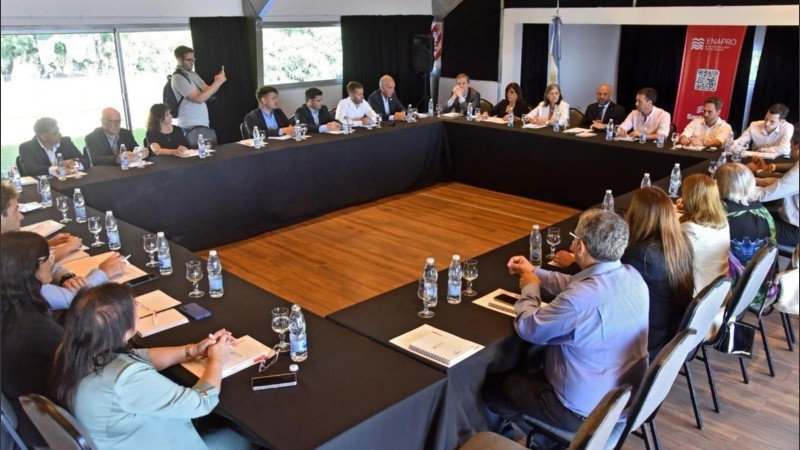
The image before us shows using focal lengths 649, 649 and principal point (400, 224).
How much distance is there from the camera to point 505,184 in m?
7.28

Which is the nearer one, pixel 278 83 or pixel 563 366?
pixel 563 366

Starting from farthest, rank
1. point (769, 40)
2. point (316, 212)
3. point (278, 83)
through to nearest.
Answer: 1. point (278, 83)
2. point (769, 40)
3. point (316, 212)

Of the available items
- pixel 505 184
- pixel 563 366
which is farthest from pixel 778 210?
pixel 505 184

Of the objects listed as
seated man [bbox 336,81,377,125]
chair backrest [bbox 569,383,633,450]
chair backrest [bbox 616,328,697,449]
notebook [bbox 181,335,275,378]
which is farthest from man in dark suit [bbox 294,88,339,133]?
chair backrest [bbox 569,383,633,450]

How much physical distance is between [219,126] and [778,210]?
6909mm

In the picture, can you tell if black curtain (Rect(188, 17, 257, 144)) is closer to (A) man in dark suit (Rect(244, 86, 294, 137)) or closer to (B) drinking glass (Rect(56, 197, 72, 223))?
(A) man in dark suit (Rect(244, 86, 294, 137))

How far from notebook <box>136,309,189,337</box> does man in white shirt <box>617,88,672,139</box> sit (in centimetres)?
502

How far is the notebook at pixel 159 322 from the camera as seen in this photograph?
8.70 ft

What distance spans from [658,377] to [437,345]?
801mm

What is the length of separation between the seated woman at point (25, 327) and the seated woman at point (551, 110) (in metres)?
5.68

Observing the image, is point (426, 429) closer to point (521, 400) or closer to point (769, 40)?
point (521, 400)

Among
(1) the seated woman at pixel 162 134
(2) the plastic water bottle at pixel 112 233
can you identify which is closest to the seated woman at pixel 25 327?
(2) the plastic water bottle at pixel 112 233

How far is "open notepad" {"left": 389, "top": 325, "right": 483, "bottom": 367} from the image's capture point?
2432 mm

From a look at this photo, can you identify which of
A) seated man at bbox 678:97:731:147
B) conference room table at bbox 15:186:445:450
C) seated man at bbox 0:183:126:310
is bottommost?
conference room table at bbox 15:186:445:450
